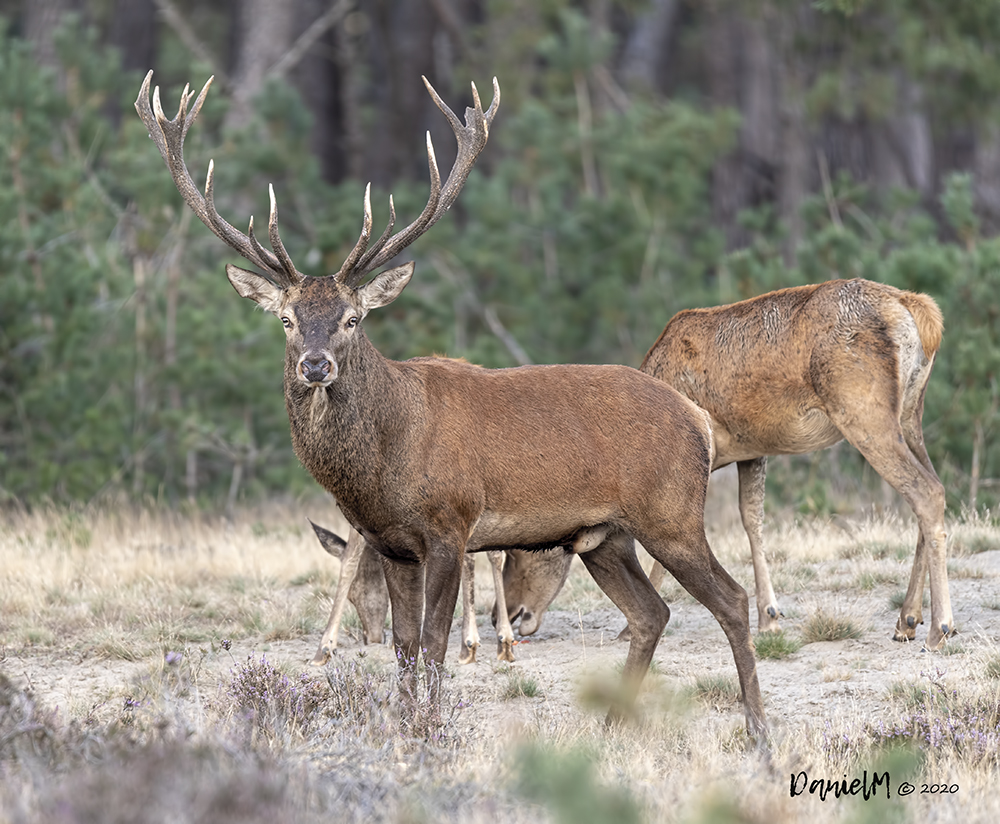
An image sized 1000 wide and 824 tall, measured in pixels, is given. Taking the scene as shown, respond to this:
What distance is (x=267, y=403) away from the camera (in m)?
14.3

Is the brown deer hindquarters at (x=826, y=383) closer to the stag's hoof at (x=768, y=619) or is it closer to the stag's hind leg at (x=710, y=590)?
the stag's hoof at (x=768, y=619)

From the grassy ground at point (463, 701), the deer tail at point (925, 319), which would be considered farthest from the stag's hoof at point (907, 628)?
the deer tail at point (925, 319)

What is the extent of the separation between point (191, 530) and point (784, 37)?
1201 centimetres

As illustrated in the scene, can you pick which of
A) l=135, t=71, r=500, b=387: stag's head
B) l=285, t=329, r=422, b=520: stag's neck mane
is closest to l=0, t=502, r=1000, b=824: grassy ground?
l=285, t=329, r=422, b=520: stag's neck mane

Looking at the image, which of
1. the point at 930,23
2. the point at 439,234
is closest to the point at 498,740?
the point at 439,234

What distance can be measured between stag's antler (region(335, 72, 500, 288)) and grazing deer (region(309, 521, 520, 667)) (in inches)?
73.5

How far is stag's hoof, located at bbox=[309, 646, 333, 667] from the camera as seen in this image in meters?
7.68

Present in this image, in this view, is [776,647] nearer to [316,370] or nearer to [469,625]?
[469,625]

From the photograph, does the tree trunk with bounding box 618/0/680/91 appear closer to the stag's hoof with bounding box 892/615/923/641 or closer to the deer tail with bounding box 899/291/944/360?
the deer tail with bounding box 899/291/944/360

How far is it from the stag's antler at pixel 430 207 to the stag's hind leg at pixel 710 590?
1.79 metres

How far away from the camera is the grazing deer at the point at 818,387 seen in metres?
7.65

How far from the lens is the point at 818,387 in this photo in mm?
7855
